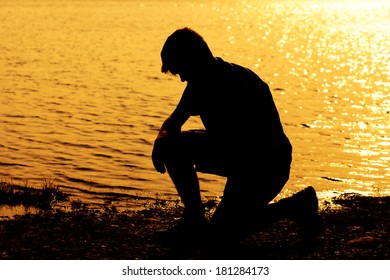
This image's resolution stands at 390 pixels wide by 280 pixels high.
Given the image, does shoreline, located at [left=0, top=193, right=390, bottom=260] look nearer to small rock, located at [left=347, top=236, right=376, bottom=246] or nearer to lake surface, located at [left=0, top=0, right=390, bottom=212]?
small rock, located at [left=347, top=236, right=376, bottom=246]

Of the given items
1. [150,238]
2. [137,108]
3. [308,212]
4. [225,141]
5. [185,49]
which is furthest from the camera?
[137,108]

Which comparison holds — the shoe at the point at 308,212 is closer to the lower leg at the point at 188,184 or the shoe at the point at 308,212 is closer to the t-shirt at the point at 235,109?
the t-shirt at the point at 235,109


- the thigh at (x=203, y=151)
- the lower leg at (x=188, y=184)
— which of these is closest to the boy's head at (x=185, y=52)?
A: the thigh at (x=203, y=151)

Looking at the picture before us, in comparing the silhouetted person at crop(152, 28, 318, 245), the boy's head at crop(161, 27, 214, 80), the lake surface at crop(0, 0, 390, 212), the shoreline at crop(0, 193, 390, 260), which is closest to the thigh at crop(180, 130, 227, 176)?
the silhouetted person at crop(152, 28, 318, 245)

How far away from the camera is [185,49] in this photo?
6.47m

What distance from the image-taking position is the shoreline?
730 centimetres

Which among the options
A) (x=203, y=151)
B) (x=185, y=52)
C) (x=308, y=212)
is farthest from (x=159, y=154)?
(x=308, y=212)

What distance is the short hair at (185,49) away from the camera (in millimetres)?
6461

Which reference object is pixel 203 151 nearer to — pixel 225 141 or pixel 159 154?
pixel 225 141

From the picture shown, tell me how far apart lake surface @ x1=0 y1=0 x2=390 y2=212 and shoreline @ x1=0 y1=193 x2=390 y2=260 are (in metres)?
1.95

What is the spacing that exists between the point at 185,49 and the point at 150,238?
2405 millimetres

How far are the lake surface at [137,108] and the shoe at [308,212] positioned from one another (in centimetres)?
398

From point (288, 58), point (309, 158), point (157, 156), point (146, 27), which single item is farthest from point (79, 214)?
point (146, 27)
